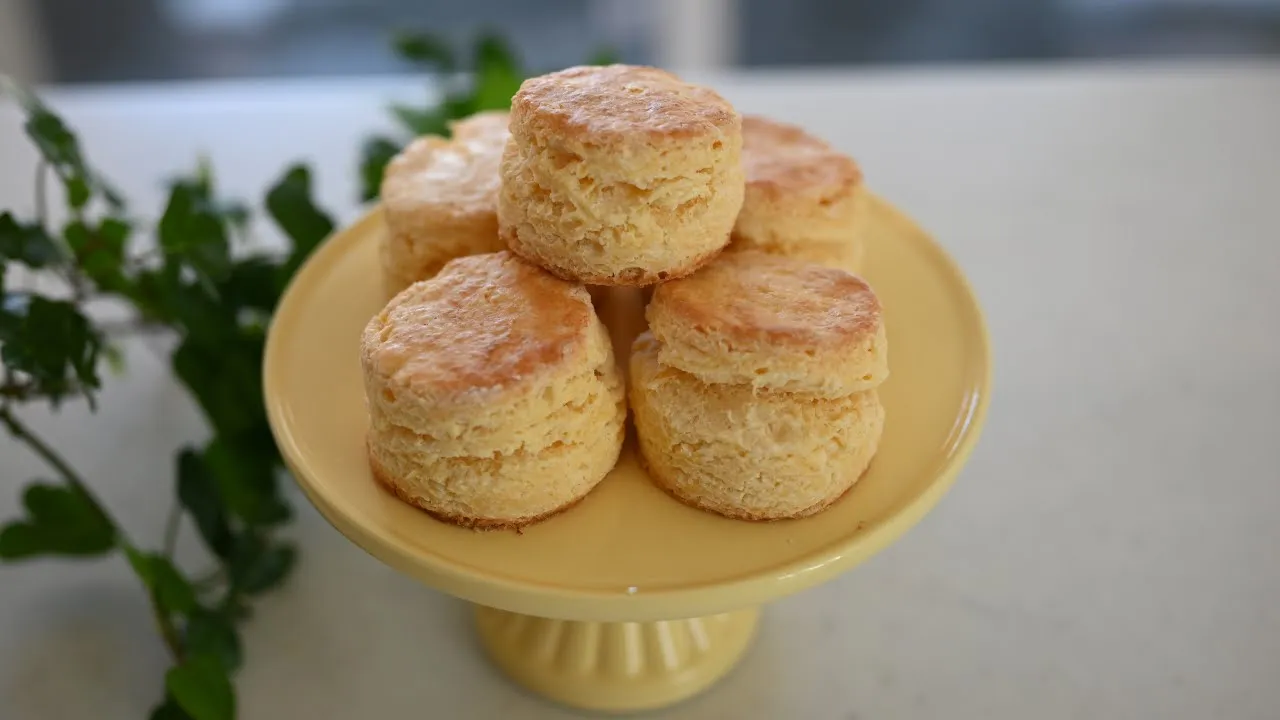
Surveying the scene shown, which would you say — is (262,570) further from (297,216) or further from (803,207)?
(803,207)

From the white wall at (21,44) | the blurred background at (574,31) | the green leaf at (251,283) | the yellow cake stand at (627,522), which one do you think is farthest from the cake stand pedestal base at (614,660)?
the white wall at (21,44)

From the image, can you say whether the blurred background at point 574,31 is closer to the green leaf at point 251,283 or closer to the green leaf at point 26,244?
the green leaf at point 251,283

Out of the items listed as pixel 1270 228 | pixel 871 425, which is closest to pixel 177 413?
pixel 871 425

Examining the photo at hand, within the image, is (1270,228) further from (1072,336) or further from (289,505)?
(289,505)

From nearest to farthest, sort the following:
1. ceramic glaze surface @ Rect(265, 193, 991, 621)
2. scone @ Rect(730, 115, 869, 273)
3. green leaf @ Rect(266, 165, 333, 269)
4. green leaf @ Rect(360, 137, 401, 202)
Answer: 1. ceramic glaze surface @ Rect(265, 193, 991, 621)
2. scone @ Rect(730, 115, 869, 273)
3. green leaf @ Rect(266, 165, 333, 269)
4. green leaf @ Rect(360, 137, 401, 202)

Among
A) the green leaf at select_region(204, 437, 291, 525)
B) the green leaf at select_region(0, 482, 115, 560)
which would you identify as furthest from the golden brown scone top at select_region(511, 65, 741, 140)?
the green leaf at select_region(0, 482, 115, 560)

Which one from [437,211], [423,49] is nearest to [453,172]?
[437,211]

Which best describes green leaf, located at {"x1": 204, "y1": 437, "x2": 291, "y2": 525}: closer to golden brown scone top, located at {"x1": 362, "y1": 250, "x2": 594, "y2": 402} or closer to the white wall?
→ golden brown scone top, located at {"x1": 362, "y1": 250, "x2": 594, "y2": 402}
